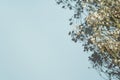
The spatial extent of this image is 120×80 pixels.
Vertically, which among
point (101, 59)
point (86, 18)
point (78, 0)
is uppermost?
point (78, 0)

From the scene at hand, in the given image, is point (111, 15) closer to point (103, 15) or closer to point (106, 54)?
point (103, 15)

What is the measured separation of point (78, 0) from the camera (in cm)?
2481

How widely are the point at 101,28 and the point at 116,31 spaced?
117cm

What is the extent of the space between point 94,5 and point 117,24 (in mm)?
2215

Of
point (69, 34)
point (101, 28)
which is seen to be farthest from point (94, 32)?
point (69, 34)

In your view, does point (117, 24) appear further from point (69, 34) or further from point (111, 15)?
point (69, 34)

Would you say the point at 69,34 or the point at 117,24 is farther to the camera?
the point at 69,34

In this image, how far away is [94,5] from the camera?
24000 mm

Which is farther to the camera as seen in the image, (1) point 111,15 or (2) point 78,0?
(2) point 78,0

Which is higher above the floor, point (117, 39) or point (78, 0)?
point (78, 0)

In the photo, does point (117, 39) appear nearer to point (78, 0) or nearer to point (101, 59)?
point (101, 59)

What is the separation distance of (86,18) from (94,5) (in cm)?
120

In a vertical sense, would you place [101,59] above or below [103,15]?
below

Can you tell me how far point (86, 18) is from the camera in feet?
77.5
